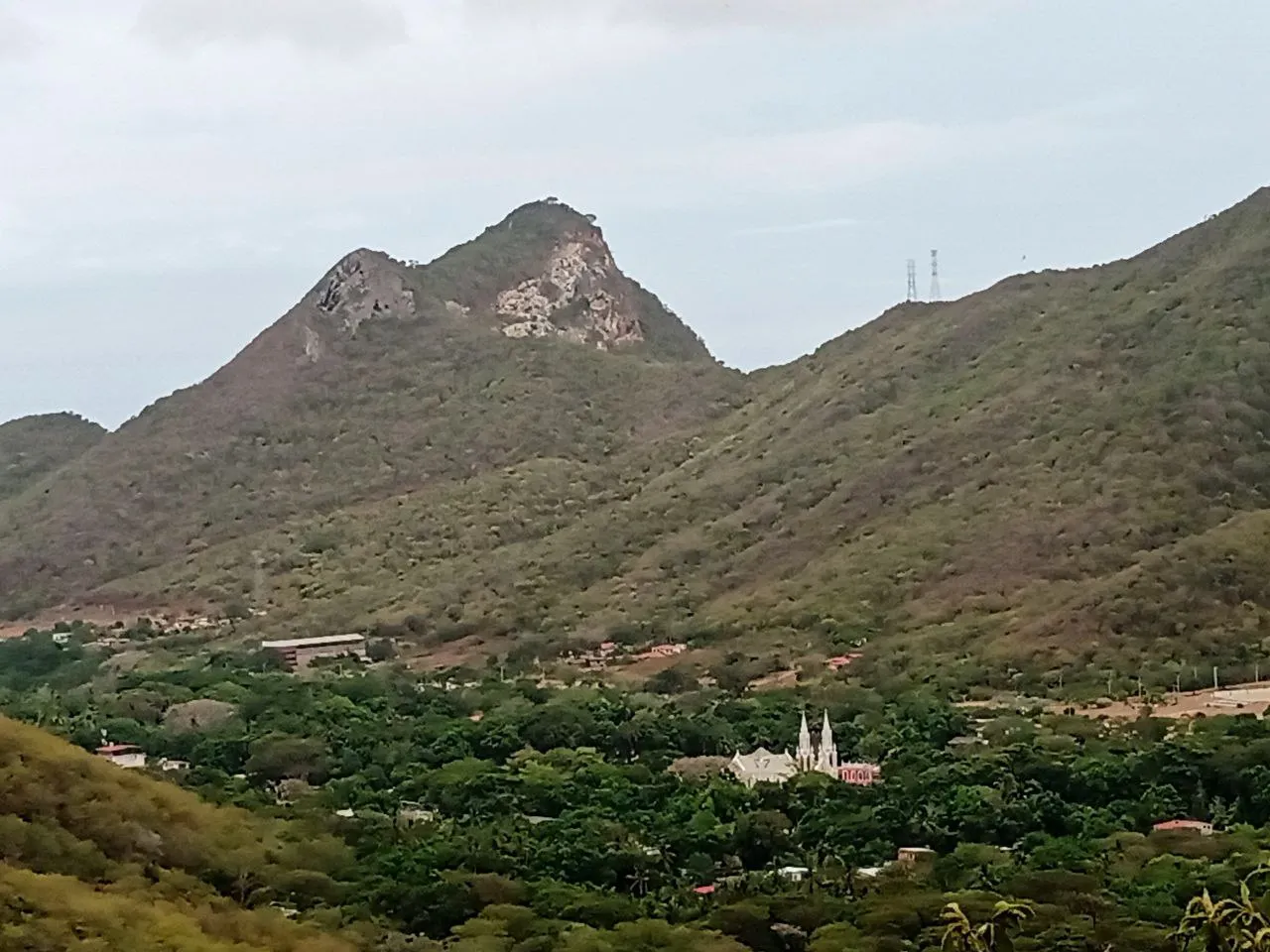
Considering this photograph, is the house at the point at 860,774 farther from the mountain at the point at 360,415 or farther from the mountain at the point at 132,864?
the mountain at the point at 360,415

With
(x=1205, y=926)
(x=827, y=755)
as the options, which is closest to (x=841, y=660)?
(x=827, y=755)

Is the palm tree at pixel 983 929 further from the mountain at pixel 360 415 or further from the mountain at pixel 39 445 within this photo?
the mountain at pixel 39 445

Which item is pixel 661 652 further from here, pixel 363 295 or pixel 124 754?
pixel 363 295

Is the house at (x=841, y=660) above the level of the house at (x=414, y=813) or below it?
above

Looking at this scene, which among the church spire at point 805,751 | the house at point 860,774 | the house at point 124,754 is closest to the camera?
the house at point 860,774

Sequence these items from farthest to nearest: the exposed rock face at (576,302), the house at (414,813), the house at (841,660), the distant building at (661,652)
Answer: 1. the exposed rock face at (576,302)
2. the distant building at (661,652)
3. the house at (841,660)
4. the house at (414,813)

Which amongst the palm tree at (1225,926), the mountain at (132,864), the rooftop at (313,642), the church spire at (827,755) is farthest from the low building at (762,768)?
the rooftop at (313,642)

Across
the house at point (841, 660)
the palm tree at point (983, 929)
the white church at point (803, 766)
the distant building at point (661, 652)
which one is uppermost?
the distant building at point (661, 652)

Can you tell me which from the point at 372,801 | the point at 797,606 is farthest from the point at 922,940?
the point at 797,606

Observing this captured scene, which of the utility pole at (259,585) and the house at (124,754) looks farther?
the utility pole at (259,585)
